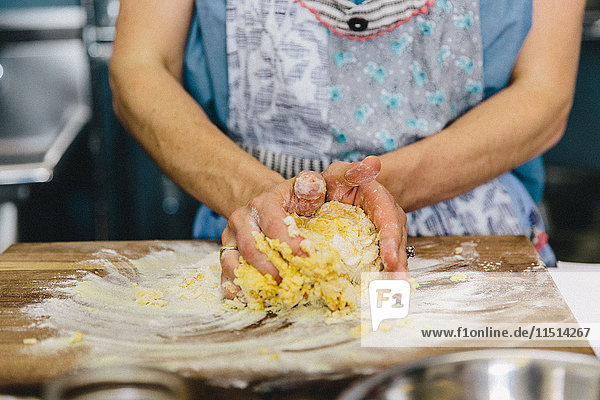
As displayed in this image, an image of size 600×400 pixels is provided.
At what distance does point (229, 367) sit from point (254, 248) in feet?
0.71

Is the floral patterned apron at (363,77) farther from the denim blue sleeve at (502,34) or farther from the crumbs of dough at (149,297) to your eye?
the crumbs of dough at (149,297)

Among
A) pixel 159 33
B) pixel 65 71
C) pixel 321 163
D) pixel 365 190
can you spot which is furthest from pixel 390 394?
pixel 65 71

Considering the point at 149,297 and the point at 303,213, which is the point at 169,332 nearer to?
the point at 149,297

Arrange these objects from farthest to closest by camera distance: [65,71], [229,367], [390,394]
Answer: [65,71] < [229,367] < [390,394]

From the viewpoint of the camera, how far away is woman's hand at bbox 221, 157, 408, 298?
0.91 meters

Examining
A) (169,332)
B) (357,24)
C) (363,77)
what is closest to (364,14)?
(357,24)

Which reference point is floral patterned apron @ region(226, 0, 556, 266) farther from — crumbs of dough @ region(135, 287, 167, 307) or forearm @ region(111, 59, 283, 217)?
crumbs of dough @ region(135, 287, 167, 307)

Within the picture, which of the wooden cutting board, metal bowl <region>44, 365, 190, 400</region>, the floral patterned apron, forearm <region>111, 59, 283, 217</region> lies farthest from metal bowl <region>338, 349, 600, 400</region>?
the floral patterned apron

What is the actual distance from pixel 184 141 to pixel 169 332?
513mm

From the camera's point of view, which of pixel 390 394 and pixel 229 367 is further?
pixel 229 367

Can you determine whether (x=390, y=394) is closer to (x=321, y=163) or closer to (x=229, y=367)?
(x=229, y=367)

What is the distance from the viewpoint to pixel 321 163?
4.37 feet

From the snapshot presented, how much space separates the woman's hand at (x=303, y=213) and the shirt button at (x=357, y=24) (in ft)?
1.30

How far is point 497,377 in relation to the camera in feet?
2.19
